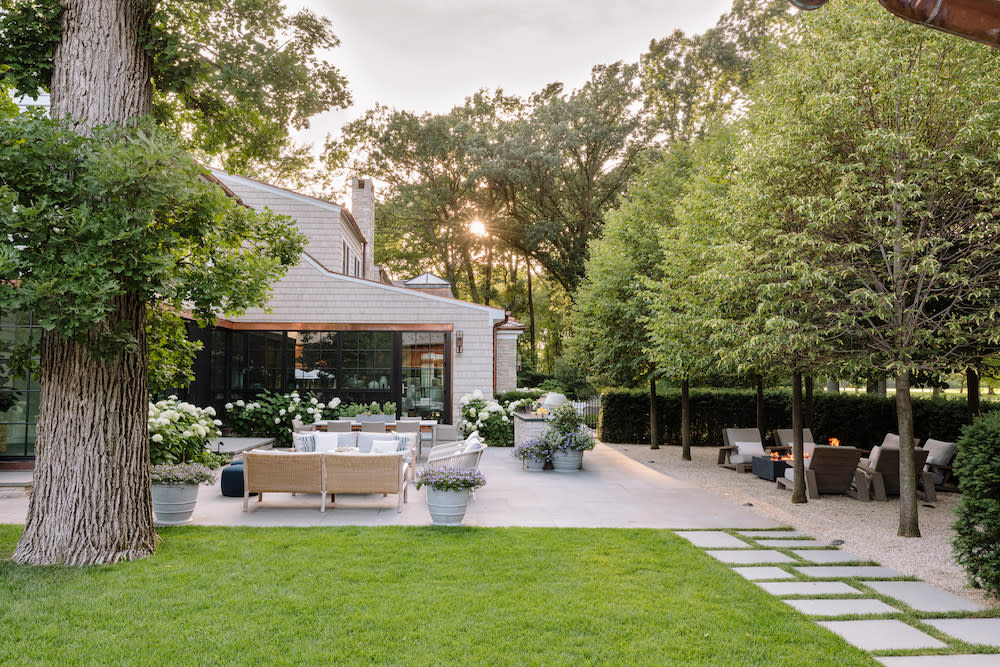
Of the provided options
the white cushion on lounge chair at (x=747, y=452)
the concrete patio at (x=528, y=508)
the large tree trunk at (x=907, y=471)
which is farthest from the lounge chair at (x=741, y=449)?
the large tree trunk at (x=907, y=471)

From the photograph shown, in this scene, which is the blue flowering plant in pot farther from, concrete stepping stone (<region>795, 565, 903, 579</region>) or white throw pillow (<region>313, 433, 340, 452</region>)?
concrete stepping stone (<region>795, 565, 903, 579</region>)

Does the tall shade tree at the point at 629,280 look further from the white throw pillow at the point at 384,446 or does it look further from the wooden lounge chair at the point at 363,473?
the wooden lounge chair at the point at 363,473

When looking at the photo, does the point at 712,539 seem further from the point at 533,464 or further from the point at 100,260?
the point at 100,260

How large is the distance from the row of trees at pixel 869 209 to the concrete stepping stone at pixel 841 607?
9.87 feet

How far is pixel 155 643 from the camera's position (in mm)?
4133

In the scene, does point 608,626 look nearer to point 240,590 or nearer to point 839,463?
point 240,590

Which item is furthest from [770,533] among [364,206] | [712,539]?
[364,206]

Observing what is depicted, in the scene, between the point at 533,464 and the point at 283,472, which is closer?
the point at 283,472

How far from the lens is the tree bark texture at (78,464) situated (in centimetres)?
579

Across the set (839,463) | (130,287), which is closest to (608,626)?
(130,287)

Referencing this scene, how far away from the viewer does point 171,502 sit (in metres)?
7.41

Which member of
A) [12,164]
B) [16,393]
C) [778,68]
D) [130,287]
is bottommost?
[16,393]

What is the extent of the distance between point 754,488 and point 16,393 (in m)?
12.3

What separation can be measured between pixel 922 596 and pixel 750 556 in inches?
60.4
